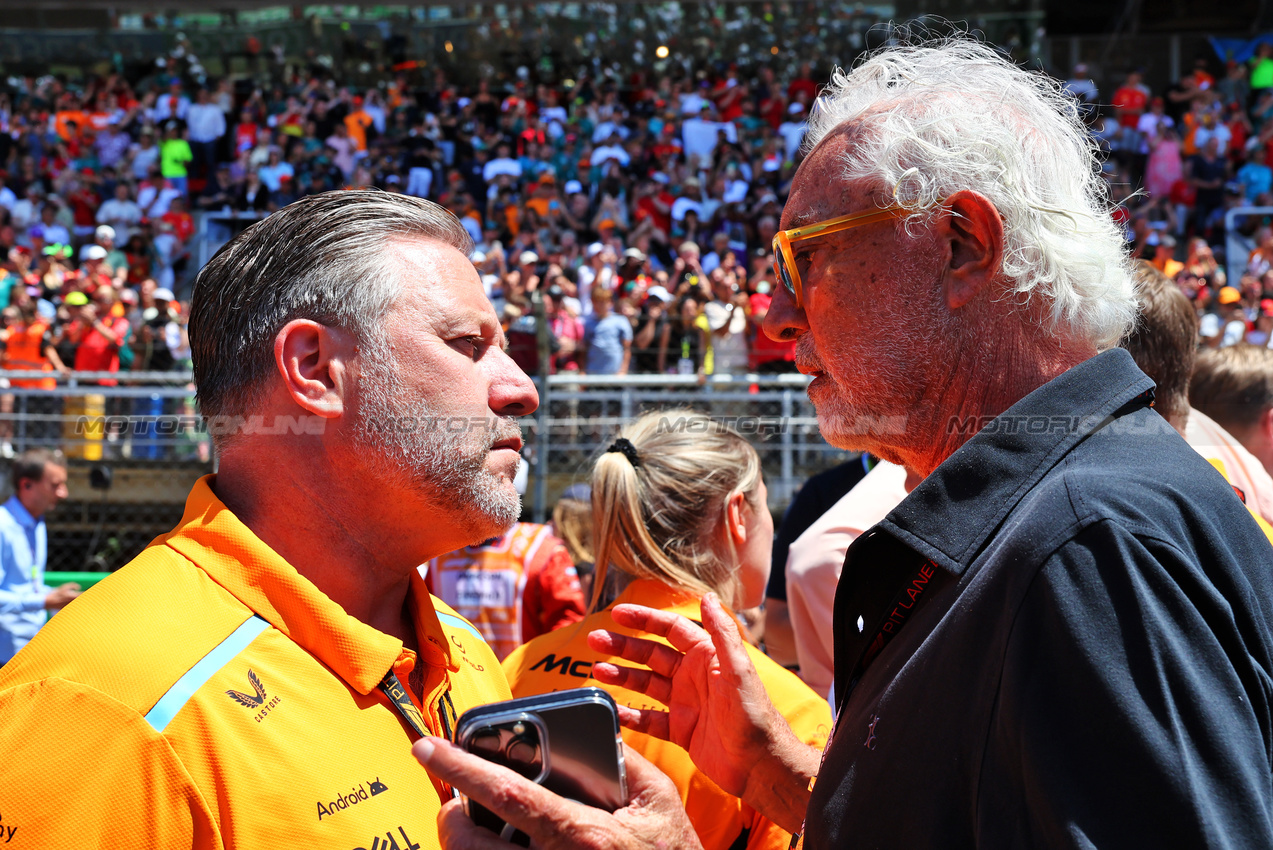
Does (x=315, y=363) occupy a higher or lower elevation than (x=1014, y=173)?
lower

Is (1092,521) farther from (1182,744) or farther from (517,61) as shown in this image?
(517,61)

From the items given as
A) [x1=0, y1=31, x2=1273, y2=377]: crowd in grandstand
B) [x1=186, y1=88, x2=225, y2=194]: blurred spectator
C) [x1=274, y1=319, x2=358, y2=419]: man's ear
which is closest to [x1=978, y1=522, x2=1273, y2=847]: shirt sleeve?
[x1=274, y1=319, x2=358, y2=419]: man's ear

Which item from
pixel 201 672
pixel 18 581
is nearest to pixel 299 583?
pixel 201 672

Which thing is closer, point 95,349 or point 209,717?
point 209,717

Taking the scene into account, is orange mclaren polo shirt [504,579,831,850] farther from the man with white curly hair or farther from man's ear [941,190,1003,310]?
man's ear [941,190,1003,310]

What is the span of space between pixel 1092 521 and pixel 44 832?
1.31m

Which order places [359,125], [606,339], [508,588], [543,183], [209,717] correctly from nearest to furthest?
[209,717] < [508,588] < [606,339] < [543,183] < [359,125]

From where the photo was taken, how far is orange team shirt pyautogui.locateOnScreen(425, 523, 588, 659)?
4.44 metres

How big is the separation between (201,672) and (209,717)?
0.08m

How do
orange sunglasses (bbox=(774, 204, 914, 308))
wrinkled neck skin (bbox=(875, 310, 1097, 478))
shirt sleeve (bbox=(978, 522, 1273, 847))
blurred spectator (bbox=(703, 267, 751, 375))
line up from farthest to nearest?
blurred spectator (bbox=(703, 267, 751, 375)), orange sunglasses (bbox=(774, 204, 914, 308)), wrinkled neck skin (bbox=(875, 310, 1097, 478)), shirt sleeve (bbox=(978, 522, 1273, 847))

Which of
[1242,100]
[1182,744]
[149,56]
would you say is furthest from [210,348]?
[149,56]

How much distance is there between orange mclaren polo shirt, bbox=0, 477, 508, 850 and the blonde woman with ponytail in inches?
35.3

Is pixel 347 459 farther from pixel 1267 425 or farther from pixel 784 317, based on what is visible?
pixel 1267 425

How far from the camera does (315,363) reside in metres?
1.75
